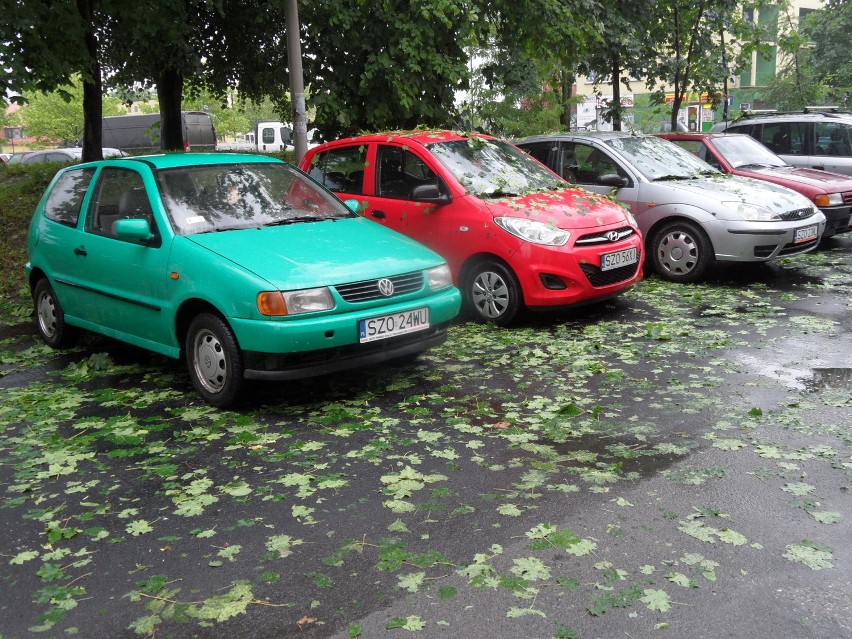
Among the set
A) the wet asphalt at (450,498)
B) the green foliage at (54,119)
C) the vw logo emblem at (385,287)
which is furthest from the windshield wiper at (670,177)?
the green foliage at (54,119)

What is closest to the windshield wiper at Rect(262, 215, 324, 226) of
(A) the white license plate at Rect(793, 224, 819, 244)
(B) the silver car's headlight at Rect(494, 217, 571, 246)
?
(B) the silver car's headlight at Rect(494, 217, 571, 246)

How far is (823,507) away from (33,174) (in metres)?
15.6

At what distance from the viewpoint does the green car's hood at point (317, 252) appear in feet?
18.4

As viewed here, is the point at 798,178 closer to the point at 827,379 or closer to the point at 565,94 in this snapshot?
the point at 827,379

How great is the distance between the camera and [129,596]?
11.4 ft

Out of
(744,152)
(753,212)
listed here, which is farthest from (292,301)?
(744,152)

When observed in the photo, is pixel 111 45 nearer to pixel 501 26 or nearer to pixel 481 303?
pixel 501 26

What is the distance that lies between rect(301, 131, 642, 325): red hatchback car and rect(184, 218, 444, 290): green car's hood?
1506mm

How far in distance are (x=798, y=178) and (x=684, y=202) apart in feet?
10.3

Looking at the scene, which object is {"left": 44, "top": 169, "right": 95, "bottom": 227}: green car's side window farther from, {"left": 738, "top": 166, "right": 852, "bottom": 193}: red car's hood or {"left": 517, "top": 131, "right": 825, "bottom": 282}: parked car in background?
{"left": 738, "top": 166, "right": 852, "bottom": 193}: red car's hood

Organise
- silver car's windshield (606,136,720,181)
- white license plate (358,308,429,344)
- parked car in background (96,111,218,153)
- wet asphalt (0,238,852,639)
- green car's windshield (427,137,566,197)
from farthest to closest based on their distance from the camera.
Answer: parked car in background (96,111,218,153), silver car's windshield (606,136,720,181), green car's windshield (427,137,566,197), white license plate (358,308,429,344), wet asphalt (0,238,852,639)

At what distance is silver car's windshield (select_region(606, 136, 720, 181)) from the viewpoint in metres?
10.4

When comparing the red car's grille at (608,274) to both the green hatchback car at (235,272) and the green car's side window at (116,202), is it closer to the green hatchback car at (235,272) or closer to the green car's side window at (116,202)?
the green hatchback car at (235,272)

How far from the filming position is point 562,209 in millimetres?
8141
